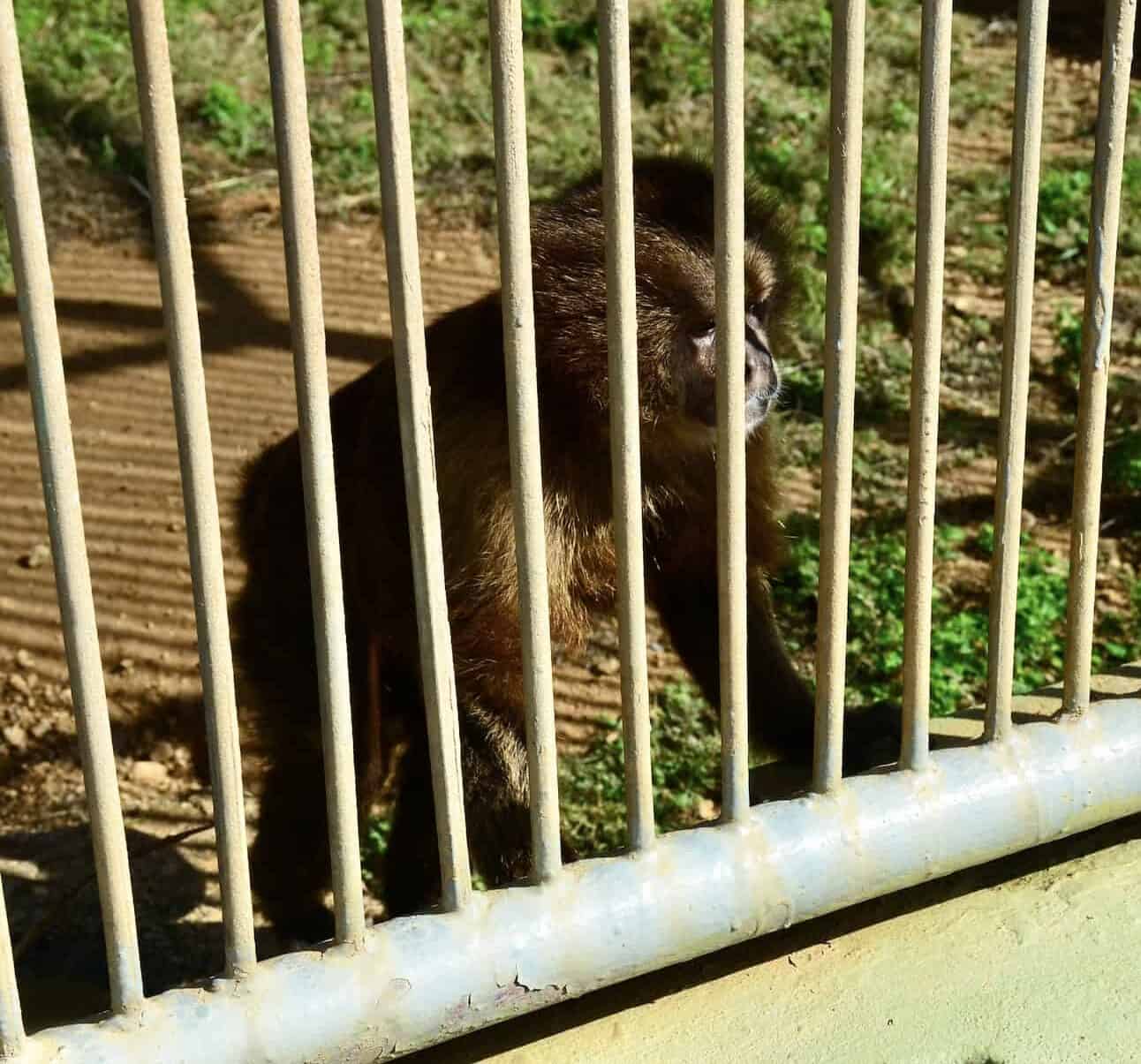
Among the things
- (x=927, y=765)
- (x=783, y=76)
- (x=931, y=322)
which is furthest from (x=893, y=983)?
(x=783, y=76)

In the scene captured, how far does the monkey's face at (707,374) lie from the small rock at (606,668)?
164cm

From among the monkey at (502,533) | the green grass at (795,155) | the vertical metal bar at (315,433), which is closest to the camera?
the vertical metal bar at (315,433)

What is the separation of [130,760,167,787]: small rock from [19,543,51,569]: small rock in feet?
3.63

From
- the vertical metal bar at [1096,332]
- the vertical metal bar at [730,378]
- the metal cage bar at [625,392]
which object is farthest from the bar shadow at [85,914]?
the vertical metal bar at [1096,332]

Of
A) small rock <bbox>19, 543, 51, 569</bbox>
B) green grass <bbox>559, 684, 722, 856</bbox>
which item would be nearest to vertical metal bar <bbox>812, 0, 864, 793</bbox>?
green grass <bbox>559, 684, 722, 856</bbox>

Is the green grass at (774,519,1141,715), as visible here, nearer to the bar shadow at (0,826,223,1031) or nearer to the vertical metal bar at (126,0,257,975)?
the bar shadow at (0,826,223,1031)

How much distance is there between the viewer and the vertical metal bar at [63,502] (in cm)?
191

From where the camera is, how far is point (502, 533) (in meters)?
3.46

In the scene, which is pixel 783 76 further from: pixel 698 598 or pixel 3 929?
pixel 3 929

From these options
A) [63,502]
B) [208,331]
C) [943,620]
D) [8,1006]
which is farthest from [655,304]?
[208,331]

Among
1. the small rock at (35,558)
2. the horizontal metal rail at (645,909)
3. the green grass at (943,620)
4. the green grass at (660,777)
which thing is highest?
the horizontal metal rail at (645,909)

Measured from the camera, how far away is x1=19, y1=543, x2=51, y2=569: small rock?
594 cm

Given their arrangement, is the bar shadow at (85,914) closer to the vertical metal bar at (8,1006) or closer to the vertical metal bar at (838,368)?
the vertical metal bar at (8,1006)

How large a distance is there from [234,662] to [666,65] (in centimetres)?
567
